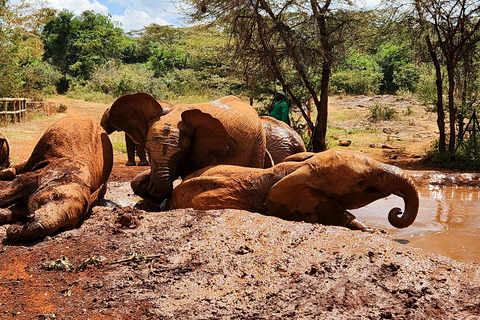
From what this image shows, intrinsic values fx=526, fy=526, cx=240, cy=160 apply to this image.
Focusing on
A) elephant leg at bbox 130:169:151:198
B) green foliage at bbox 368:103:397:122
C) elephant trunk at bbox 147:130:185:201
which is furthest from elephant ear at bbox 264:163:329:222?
green foliage at bbox 368:103:397:122

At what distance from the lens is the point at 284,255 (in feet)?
12.9

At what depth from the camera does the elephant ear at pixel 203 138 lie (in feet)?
19.3

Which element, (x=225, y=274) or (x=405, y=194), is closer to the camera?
(x=225, y=274)

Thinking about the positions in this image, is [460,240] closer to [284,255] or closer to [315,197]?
[315,197]

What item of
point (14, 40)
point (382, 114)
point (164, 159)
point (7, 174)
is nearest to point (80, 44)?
point (14, 40)

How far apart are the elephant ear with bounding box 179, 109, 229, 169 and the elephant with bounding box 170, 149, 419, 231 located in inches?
16.8

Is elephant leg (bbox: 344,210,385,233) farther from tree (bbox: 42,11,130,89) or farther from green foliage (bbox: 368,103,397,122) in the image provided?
tree (bbox: 42,11,130,89)

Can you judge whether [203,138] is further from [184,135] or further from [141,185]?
[141,185]

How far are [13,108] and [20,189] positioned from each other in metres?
18.0

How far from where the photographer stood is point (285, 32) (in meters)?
13.6

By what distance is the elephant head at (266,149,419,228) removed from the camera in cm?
481

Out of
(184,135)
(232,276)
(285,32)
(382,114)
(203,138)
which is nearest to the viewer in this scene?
(232,276)

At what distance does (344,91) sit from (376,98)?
3801 mm

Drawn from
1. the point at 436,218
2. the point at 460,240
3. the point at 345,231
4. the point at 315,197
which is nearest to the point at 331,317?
the point at 345,231
